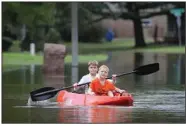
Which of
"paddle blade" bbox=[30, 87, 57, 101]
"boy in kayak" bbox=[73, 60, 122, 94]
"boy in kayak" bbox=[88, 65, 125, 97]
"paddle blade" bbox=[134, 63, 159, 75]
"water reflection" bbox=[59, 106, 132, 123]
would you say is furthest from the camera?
"paddle blade" bbox=[134, 63, 159, 75]

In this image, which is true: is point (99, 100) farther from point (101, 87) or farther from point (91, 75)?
point (91, 75)

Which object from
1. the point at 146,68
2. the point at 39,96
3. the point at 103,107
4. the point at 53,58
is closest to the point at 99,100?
the point at 103,107

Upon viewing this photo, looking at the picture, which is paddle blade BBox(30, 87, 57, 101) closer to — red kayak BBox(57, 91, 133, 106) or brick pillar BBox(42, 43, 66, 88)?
red kayak BBox(57, 91, 133, 106)

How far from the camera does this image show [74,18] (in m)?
27.8

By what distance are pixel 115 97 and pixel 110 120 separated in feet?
6.90

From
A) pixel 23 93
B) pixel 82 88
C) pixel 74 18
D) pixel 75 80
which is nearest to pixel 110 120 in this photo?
pixel 82 88

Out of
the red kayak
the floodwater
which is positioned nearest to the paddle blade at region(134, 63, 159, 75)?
the floodwater

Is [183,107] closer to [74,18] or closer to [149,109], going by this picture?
[149,109]

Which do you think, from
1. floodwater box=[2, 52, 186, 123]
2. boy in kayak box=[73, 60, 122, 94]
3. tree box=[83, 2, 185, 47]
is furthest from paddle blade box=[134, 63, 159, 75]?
tree box=[83, 2, 185, 47]

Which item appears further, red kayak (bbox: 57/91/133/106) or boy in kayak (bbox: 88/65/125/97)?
boy in kayak (bbox: 88/65/125/97)

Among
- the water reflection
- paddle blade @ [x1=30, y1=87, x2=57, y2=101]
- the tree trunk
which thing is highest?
the tree trunk

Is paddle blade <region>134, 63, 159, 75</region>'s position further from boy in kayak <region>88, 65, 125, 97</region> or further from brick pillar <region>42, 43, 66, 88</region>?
brick pillar <region>42, 43, 66, 88</region>

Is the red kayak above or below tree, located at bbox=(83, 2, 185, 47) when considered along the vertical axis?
below

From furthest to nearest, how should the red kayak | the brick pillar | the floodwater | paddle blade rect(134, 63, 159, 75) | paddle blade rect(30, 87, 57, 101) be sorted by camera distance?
the brick pillar → paddle blade rect(134, 63, 159, 75) → paddle blade rect(30, 87, 57, 101) → the red kayak → the floodwater
